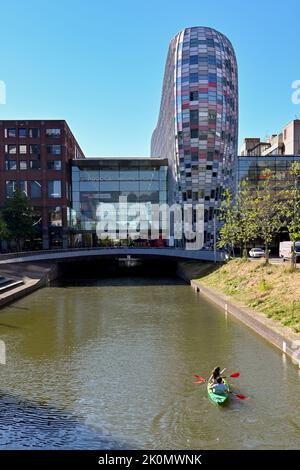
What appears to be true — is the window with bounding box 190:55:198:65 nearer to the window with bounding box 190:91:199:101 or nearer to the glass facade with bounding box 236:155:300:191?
the window with bounding box 190:91:199:101

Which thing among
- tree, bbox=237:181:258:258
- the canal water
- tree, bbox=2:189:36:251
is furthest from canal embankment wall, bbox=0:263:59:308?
tree, bbox=237:181:258:258

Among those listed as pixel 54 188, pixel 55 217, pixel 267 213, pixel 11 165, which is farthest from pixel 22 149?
pixel 267 213

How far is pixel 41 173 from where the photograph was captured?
8381cm

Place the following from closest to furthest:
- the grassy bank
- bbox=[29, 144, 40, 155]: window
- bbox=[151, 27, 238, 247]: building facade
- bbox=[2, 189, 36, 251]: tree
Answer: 1. the grassy bank
2. bbox=[2, 189, 36, 251]: tree
3. bbox=[151, 27, 238, 247]: building facade
4. bbox=[29, 144, 40, 155]: window

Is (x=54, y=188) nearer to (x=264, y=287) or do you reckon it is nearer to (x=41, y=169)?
(x=41, y=169)

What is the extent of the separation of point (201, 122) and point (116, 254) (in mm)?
32637

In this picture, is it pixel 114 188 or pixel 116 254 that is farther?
pixel 114 188

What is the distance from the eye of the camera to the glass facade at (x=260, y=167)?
87.0m

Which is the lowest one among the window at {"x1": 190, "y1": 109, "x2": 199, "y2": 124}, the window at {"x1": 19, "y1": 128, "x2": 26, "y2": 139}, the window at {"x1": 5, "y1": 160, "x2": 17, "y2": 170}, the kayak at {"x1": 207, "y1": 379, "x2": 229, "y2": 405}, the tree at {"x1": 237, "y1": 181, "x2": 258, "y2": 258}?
the kayak at {"x1": 207, "y1": 379, "x2": 229, "y2": 405}

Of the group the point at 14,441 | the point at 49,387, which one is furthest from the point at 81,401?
the point at 14,441

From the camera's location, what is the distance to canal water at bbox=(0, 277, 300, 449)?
41.8ft

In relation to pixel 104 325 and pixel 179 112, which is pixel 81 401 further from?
pixel 179 112

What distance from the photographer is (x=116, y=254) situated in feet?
215

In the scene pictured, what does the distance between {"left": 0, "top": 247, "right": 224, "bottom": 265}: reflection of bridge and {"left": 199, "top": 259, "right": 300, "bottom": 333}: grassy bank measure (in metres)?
11.5
